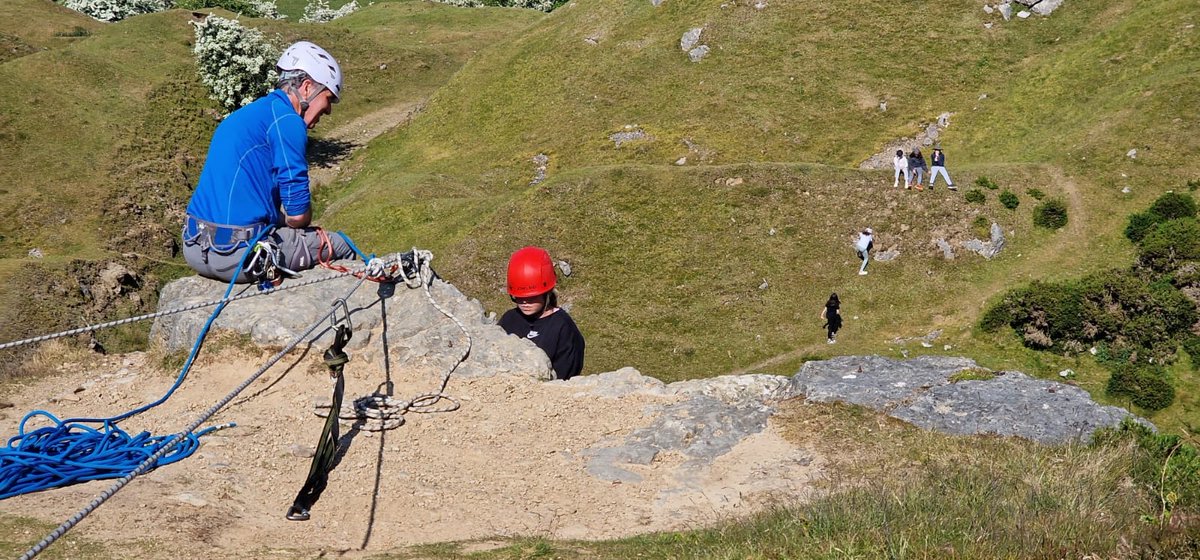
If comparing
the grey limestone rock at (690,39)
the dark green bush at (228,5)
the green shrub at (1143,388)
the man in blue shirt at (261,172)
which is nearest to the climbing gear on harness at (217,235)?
the man in blue shirt at (261,172)

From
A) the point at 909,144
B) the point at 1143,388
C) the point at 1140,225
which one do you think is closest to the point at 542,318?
the point at 1143,388

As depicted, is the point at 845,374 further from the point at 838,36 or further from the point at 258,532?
the point at 838,36

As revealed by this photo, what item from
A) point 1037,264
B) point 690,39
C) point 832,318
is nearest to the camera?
point 832,318

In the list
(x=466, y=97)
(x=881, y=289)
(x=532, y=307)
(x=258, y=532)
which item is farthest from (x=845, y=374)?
(x=466, y=97)

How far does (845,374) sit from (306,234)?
1023cm

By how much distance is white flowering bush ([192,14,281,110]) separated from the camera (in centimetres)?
6034

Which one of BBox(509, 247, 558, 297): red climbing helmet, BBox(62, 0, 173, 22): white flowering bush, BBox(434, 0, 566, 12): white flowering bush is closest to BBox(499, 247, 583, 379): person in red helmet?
BBox(509, 247, 558, 297): red climbing helmet

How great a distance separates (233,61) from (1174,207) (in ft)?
176

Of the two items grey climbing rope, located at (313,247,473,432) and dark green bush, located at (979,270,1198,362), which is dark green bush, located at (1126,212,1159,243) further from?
grey climbing rope, located at (313,247,473,432)

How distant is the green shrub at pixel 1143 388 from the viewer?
2819 centimetres

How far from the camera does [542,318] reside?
54.6ft

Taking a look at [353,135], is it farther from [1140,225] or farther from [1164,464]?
[1164,464]

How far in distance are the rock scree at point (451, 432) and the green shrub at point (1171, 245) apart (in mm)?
18269

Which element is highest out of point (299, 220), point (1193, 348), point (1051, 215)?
point (299, 220)
